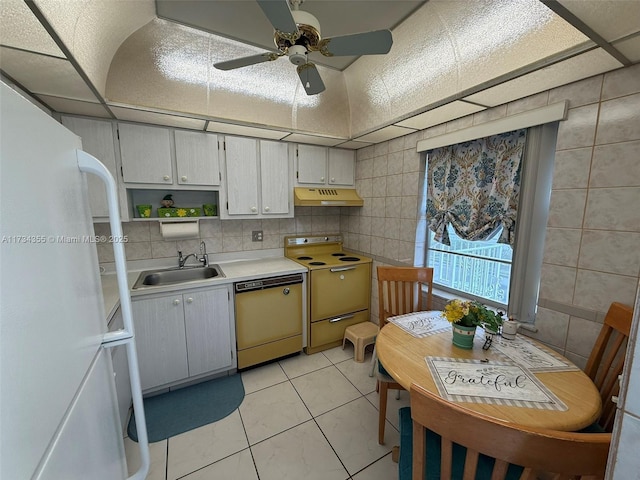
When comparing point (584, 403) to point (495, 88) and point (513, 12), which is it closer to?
point (495, 88)

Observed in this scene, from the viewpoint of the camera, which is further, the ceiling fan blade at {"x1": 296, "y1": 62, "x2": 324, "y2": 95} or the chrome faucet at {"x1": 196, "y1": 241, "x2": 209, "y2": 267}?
the chrome faucet at {"x1": 196, "y1": 241, "x2": 209, "y2": 267}

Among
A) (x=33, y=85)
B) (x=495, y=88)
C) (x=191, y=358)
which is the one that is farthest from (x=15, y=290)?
(x=495, y=88)

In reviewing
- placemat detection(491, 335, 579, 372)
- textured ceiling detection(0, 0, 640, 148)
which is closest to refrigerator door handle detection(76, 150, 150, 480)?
textured ceiling detection(0, 0, 640, 148)

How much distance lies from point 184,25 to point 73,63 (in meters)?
0.80

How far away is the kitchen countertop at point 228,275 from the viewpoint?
1.73 m

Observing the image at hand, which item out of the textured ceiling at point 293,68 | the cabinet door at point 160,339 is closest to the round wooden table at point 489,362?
the textured ceiling at point 293,68

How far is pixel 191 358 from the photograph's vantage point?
2086 mm

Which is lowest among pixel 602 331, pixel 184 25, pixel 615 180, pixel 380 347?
pixel 380 347

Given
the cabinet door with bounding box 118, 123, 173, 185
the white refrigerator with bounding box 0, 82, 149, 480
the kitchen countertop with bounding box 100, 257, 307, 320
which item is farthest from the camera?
the cabinet door with bounding box 118, 123, 173, 185

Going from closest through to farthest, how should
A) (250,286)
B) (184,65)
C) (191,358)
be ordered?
(184,65) < (191,358) < (250,286)

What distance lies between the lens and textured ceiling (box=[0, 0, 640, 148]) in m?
1.09

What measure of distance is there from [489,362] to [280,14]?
1.79 metres

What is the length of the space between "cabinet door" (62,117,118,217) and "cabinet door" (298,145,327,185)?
1586 mm

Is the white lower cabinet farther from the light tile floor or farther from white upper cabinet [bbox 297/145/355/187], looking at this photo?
white upper cabinet [bbox 297/145/355/187]
